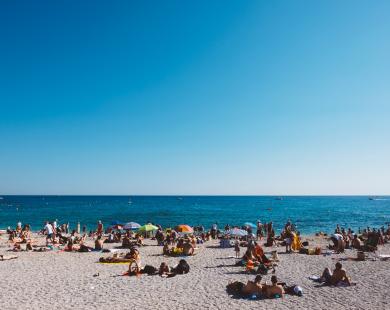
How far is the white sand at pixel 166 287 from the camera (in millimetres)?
A: 10055

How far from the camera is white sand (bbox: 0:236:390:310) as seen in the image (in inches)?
396

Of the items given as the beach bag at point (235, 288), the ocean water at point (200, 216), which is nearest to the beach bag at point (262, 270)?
the beach bag at point (235, 288)

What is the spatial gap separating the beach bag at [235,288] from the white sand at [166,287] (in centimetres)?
26

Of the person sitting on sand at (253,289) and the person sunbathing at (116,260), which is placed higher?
the person sitting on sand at (253,289)

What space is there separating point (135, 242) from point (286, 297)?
1423 cm

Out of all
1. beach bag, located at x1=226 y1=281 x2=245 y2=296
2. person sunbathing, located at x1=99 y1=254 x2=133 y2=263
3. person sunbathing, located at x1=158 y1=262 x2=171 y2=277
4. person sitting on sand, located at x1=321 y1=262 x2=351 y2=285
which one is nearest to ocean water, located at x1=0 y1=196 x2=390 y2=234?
person sunbathing, located at x1=99 y1=254 x2=133 y2=263

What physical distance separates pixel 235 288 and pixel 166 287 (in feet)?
7.99

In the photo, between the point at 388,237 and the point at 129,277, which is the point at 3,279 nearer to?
the point at 129,277

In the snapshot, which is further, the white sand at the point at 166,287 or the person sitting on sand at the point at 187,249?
the person sitting on sand at the point at 187,249

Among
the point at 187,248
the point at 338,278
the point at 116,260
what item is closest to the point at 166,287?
the point at 116,260

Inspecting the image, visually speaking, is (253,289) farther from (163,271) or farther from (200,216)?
(200,216)

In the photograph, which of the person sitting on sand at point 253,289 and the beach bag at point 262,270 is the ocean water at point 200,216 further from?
the person sitting on sand at point 253,289

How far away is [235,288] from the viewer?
11359mm

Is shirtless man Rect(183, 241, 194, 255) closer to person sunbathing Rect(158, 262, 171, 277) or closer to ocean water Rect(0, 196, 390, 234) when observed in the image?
person sunbathing Rect(158, 262, 171, 277)
